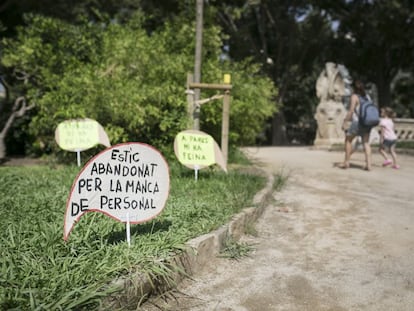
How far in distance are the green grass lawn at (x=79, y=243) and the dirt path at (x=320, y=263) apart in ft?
1.11

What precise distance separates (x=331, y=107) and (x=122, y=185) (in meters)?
12.7

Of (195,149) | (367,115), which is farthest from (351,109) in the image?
(195,149)

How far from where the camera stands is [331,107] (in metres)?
14.1

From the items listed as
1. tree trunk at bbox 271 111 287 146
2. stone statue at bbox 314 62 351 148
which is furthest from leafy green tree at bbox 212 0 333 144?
stone statue at bbox 314 62 351 148

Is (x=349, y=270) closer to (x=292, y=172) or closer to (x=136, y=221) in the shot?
(x=136, y=221)

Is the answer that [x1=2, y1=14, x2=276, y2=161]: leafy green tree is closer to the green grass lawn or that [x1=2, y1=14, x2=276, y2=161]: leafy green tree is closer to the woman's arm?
the woman's arm

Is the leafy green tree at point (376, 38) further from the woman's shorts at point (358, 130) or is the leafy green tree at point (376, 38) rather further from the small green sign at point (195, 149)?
the small green sign at point (195, 149)

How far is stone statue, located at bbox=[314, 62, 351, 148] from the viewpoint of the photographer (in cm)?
1406

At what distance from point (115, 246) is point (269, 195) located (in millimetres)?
3044

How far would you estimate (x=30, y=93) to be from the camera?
8086mm

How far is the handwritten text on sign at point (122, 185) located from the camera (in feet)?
8.27

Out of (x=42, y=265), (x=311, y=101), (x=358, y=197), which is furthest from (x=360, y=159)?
(x=311, y=101)

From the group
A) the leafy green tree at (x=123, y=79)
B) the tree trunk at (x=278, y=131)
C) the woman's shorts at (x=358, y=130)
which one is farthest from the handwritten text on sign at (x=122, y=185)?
the tree trunk at (x=278, y=131)

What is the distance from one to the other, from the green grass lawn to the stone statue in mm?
10278
